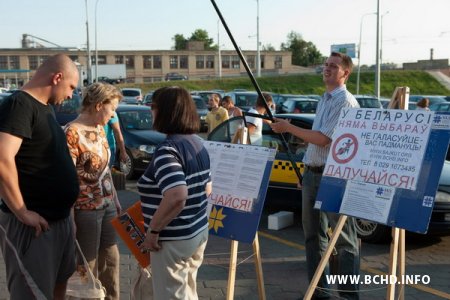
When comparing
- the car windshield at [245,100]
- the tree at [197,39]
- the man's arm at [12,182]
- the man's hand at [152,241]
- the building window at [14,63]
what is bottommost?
the car windshield at [245,100]

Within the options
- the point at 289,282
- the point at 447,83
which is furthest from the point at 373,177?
the point at 447,83

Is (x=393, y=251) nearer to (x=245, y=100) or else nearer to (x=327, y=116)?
(x=327, y=116)

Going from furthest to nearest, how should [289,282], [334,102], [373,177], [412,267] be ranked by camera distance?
[412,267] < [289,282] < [334,102] < [373,177]

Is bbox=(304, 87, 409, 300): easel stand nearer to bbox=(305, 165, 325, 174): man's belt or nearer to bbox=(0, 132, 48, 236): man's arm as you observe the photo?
bbox=(305, 165, 325, 174): man's belt

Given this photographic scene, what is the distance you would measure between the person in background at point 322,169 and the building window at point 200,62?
101 metres

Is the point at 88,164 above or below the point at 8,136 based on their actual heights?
below

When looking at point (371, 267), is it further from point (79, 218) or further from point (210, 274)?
point (79, 218)

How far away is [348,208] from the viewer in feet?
11.4

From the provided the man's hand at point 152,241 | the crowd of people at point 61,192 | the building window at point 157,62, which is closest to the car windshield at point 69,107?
the crowd of people at point 61,192

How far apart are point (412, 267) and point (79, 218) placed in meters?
3.51

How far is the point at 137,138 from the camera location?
35.9 ft

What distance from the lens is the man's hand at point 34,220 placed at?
2.73 m

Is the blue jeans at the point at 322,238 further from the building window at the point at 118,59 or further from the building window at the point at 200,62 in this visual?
the building window at the point at 200,62

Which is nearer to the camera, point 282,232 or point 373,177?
point 373,177
